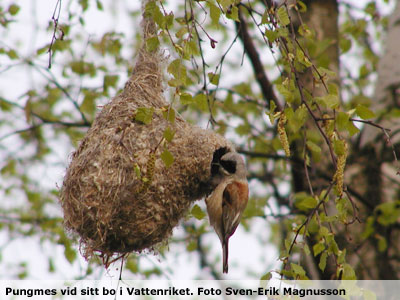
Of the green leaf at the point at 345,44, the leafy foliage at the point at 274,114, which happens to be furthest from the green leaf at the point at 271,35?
the green leaf at the point at 345,44

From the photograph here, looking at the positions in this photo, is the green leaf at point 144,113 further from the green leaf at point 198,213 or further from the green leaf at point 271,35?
the green leaf at point 198,213

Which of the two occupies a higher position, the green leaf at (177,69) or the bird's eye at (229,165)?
the green leaf at (177,69)

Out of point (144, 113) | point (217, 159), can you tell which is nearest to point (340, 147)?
point (144, 113)

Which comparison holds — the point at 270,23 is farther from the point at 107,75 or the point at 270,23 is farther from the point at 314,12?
the point at 314,12

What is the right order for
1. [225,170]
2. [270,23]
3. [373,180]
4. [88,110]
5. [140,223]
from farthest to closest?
[373,180], [88,110], [225,170], [140,223], [270,23]

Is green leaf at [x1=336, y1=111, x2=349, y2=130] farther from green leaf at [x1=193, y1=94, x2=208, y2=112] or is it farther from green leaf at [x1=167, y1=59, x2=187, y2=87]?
green leaf at [x1=193, y1=94, x2=208, y2=112]

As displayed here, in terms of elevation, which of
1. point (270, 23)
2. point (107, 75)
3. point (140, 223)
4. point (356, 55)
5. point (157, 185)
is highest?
point (356, 55)

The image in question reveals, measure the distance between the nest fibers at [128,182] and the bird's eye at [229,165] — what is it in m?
0.14

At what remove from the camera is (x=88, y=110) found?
504 centimetres

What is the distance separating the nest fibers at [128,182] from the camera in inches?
121

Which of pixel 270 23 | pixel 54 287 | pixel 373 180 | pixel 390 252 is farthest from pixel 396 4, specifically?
pixel 54 287

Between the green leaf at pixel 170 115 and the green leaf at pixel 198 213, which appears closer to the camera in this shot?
the green leaf at pixel 170 115

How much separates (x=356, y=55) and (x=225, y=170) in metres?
6.97

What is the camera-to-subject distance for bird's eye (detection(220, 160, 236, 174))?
11.9 feet
